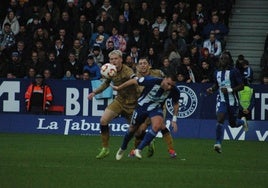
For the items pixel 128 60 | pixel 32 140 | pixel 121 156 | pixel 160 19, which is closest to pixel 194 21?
pixel 160 19

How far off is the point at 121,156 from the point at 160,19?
11.8 metres

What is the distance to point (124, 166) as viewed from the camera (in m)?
15.0

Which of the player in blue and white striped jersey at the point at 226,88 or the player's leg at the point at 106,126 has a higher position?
the player in blue and white striped jersey at the point at 226,88

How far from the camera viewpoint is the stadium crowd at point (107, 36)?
1034 inches

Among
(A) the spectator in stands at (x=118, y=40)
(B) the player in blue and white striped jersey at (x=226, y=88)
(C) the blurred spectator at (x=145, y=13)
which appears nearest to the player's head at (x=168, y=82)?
(B) the player in blue and white striped jersey at (x=226, y=88)

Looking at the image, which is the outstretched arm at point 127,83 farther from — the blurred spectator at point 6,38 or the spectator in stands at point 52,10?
the spectator in stands at point 52,10

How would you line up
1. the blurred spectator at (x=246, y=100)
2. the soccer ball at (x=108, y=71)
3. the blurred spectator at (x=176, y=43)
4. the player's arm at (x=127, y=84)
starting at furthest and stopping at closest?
the blurred spectator at (x=176, y=43)
the blurred spectator at (x=246, y=100)
the soccer ball at (x=108, y=71)
the player's arm at (x=127, y=84)

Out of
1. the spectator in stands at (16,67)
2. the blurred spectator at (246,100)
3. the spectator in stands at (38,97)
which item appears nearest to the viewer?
the blurred spectator at (246,100)

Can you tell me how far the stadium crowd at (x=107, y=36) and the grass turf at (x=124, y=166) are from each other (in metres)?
5.06

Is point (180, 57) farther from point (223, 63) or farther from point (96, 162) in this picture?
point (96, 162)

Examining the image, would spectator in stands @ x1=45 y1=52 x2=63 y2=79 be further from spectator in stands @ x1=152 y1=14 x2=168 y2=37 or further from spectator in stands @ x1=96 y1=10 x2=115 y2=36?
spectator in stands @ x1=152 y1=14 x2=168 y2=37

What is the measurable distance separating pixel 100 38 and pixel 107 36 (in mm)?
273

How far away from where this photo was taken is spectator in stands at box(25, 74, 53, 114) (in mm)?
25719

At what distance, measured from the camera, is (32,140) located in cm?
2189
